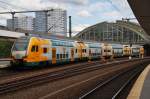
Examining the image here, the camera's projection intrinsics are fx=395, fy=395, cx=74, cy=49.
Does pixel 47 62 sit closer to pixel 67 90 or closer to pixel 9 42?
pixel 9 42

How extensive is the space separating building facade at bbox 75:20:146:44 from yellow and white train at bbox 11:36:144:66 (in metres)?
71.0

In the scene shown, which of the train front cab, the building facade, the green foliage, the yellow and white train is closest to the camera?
the train front cab

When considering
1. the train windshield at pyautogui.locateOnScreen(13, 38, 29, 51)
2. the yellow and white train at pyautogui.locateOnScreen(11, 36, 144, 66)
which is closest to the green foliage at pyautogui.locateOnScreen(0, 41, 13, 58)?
the yellow and white train at pyautogui.locateOnScreen(11, 36, 144, 66)

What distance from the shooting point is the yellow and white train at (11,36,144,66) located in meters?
33.0

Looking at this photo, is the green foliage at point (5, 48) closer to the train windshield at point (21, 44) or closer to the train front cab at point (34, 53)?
the train front cab at point (34, 53)

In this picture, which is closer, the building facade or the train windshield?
the train windshield

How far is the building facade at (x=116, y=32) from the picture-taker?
436 feet

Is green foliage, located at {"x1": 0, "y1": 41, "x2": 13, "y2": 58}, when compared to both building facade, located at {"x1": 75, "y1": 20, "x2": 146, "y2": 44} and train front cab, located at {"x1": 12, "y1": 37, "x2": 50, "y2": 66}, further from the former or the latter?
building facade, located at {"x1": 75, "y1": 20, "x2": 146, "y2": 44}

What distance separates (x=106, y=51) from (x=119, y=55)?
43.8 feet

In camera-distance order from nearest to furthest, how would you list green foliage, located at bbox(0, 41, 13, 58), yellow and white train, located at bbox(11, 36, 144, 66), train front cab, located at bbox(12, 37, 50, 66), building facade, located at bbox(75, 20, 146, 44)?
train front cab, located at bbox(12, 37, 50, 66)
yellow and white train, located at bbox(11, 36, 144, 66)
green foliage, located at bbox(0, 41, 13, 58)
building facade, located at bbox(75, 20, 146, 44)

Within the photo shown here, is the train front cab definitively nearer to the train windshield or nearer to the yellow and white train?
the yellow and white train

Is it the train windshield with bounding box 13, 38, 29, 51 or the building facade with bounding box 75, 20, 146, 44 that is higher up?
the building facade with bounding box 75, 20, 146, 44

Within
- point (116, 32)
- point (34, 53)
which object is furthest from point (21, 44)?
point (116, 32)

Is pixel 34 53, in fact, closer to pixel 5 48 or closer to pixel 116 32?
pixel 5 48
